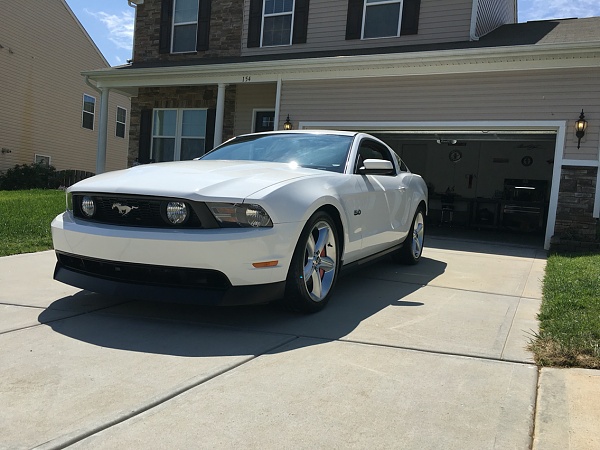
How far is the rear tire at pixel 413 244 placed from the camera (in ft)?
20.6

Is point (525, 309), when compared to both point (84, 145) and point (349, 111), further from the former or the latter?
point (84, 145)

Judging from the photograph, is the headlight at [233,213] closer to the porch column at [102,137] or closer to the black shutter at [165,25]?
the porch column at [102,137]

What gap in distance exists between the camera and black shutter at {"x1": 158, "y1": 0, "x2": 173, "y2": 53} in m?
14.9

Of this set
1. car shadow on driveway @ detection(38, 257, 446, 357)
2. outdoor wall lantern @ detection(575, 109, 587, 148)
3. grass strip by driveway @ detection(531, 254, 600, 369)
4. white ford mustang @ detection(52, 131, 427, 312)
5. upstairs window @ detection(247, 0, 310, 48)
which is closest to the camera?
grass strip by driveway @ detection(531, 254, 600, 369)

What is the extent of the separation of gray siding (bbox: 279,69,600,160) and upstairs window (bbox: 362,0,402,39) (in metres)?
2.13

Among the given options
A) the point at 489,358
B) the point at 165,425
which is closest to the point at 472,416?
the point at 489,358

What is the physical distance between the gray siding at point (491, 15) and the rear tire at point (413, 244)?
7113 mm

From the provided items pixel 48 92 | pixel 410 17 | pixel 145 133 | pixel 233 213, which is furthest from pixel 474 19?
pixel 48 92

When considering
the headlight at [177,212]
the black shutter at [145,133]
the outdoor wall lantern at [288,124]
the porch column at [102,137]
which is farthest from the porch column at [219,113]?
the headlight at [177,212]

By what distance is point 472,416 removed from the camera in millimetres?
2420

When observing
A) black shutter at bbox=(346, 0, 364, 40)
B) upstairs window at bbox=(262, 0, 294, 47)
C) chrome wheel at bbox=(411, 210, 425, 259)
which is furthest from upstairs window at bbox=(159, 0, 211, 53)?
chrome wheel at bbox=(411, 210, 425, 259)

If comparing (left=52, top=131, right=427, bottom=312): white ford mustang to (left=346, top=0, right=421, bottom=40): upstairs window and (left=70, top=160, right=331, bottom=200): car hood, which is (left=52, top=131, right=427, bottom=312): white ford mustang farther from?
(left=346, top=0, right=421, bottom=40): upstairs window

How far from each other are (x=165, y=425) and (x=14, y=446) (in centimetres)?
57

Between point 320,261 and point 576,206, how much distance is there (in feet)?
22.6
